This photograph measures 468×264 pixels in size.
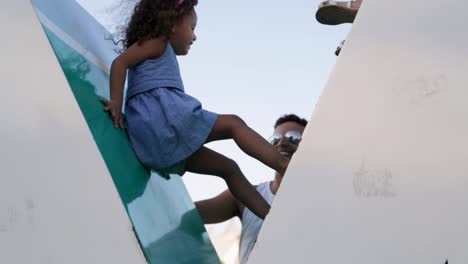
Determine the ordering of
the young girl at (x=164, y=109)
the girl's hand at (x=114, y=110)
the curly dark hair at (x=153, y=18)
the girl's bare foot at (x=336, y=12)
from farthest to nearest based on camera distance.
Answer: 1. the curly dark hair at (x=153, y=18)
2. the young girl at (x=164, y=109)
3. the girl's hand at (x=114, y=110)
4. the girl's bare foot at (x=336, y=12)

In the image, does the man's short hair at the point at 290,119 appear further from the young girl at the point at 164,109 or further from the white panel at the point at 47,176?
the white panel at the point at 47,176

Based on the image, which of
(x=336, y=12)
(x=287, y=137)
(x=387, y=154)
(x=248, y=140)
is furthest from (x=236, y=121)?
(x=387, y=154)

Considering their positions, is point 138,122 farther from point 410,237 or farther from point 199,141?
point 410,237

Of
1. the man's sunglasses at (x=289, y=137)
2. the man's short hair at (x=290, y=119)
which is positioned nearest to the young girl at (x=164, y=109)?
the man's sunglasses at (x=289, y=137)

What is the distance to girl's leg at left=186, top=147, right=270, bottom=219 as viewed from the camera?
2283mm

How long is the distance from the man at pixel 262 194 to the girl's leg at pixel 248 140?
2.31ft

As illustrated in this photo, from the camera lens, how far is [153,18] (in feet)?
7.34

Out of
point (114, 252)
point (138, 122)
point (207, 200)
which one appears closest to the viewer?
point (114, 252)

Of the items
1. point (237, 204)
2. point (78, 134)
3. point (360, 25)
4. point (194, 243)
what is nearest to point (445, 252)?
point (360, 25)

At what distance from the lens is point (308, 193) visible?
119cm

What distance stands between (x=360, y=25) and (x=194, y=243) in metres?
1.02

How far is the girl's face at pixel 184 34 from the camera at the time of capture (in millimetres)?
2305

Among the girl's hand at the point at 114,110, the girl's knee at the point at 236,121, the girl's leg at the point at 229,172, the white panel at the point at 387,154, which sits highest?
the white panel at the point at 387,154

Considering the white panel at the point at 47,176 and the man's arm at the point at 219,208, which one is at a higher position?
the white panel at the point at 47,176
